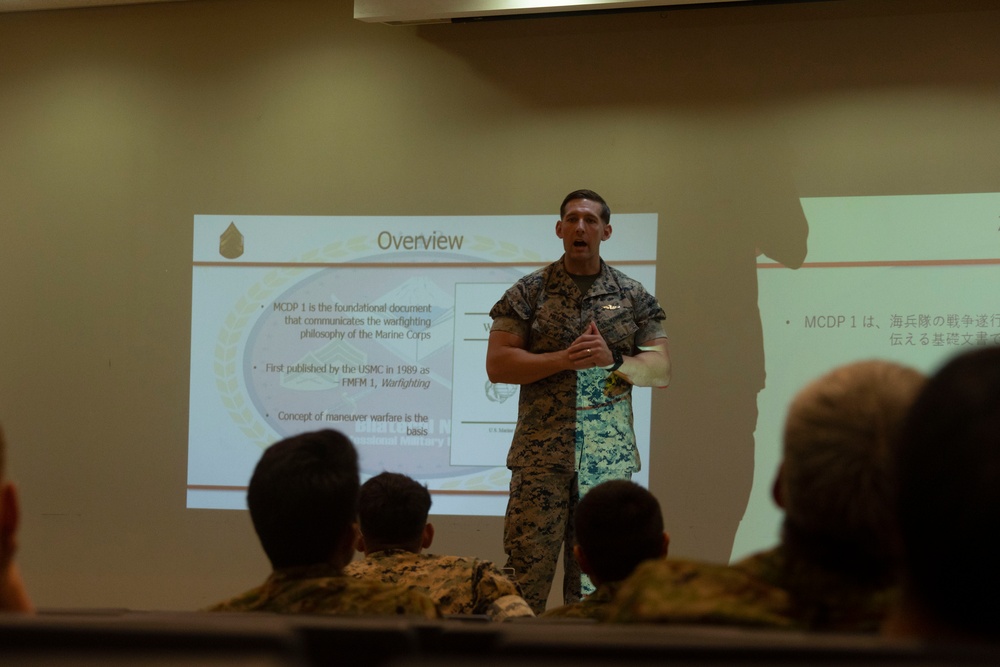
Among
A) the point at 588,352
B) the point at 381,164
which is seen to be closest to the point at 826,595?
the point at 588,352

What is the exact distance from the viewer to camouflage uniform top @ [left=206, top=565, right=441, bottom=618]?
1244 millimetres

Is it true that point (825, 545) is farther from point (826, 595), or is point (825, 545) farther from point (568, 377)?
point (568, 377)

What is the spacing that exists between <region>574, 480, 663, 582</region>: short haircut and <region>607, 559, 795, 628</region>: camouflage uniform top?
2.51 feet

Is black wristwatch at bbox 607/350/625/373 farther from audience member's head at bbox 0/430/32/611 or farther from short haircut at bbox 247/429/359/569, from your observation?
audience member's head at bbox 0/430/32/611

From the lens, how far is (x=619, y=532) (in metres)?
1.79

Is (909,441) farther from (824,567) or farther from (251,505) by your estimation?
(251,505)

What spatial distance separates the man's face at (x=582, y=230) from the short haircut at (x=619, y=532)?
1.35 m

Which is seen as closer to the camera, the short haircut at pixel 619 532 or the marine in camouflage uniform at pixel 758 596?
the marine in camouflage uniform at pixel 758 596

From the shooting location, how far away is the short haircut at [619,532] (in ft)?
5.89

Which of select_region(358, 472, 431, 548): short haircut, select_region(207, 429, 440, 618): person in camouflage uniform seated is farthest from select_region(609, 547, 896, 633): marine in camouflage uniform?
select_region(358, 472, 431, 548): short haircut

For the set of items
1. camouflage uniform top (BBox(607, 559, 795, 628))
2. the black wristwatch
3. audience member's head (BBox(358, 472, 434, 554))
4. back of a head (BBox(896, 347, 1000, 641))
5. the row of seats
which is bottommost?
audience member's head (BBox(358, 472, 434, 554))

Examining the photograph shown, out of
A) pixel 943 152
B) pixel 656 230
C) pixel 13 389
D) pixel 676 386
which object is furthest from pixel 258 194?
pixel 943 152

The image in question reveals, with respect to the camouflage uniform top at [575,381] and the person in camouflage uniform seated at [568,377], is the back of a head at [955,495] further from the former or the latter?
the camouflage uniform top at [575,381]

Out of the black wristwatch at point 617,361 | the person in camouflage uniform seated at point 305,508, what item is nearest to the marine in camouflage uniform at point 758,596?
the person in camouflage uniform seated at point 305,508
